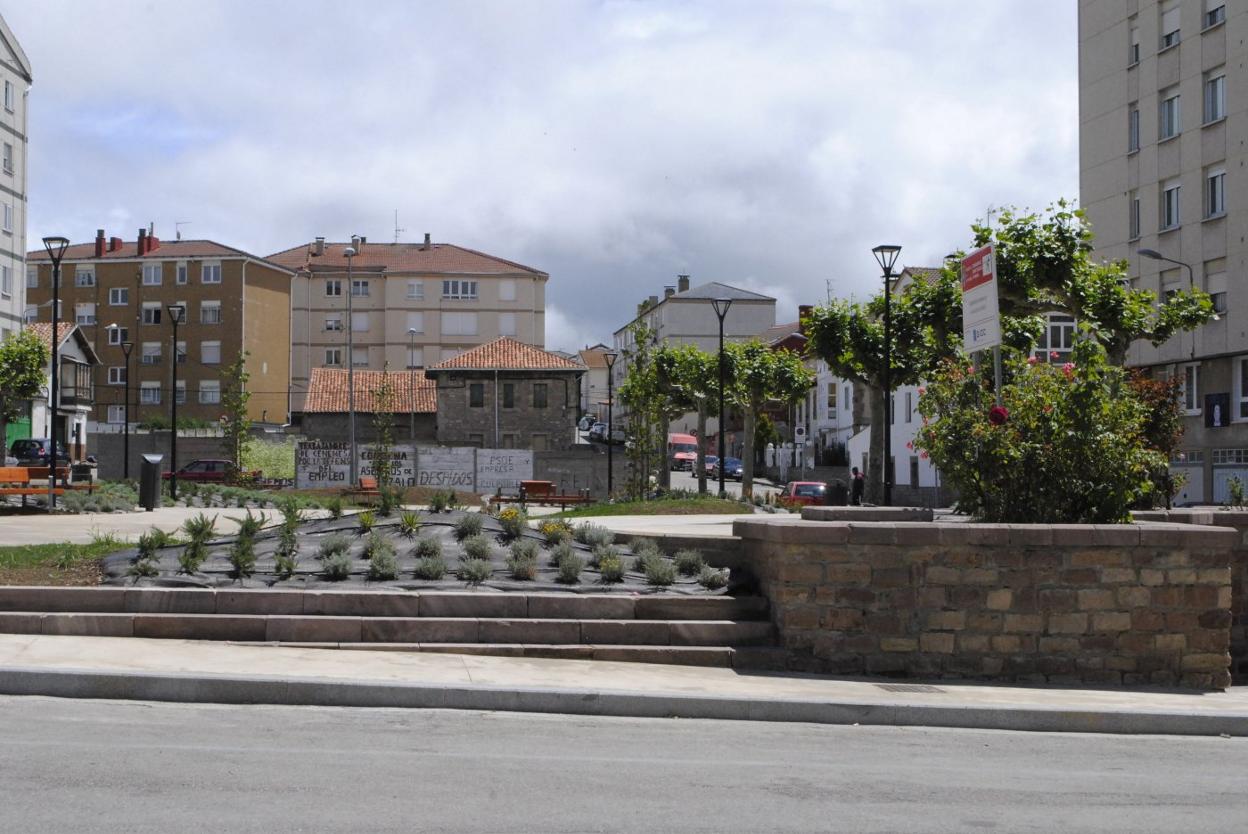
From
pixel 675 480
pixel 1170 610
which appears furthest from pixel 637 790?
pixel 675 480

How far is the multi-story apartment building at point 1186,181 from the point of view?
40062mm

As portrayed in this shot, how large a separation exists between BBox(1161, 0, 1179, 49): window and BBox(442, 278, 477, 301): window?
2365 inches

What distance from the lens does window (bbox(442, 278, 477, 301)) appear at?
9606cm

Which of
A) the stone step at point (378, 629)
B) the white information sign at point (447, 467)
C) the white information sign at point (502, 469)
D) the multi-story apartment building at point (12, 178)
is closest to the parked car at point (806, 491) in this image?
the white information sign at point (502, 469)

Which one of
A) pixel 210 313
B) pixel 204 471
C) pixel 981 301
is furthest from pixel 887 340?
pixel 210 313

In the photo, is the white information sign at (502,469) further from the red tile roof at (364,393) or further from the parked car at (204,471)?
the red tile roof at (364,393)

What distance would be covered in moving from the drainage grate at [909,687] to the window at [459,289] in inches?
3411

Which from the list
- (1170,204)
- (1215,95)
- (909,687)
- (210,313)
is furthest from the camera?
(210,313)

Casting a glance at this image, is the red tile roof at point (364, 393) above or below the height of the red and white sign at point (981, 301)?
above

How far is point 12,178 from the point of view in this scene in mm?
59344

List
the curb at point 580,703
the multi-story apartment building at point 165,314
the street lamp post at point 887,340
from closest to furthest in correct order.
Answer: the curb at point 580,703 → the street lamp post at point 887,340 → the multi-story apartment building at point 165,314

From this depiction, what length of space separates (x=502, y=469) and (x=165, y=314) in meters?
44.0

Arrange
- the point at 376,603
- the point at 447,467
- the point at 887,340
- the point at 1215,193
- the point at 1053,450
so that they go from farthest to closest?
the point at 447,467
the point at 1215,193
the point at 887,340
the point at 1053,450
the point at 376,603

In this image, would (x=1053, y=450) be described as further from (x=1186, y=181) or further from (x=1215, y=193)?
(x=1186, y=181)
